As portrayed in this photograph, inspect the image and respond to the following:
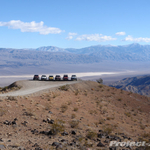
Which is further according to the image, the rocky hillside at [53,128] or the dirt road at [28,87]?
the dirt road at [28,87]

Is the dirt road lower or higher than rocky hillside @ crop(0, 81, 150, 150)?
higher

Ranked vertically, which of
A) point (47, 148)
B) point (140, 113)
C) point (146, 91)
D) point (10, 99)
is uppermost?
point (10, 99)

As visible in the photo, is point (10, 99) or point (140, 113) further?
point (140, 113)

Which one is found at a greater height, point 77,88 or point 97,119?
point 77,88

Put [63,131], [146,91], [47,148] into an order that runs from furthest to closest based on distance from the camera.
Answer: [146,91]
[63,131]
[47,148]

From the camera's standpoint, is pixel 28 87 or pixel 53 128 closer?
pixel 53 128

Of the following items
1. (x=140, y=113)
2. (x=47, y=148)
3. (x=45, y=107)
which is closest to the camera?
(x=47, y=148)

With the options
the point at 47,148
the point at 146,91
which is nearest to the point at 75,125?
the point at 47,148

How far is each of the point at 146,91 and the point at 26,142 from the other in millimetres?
175772

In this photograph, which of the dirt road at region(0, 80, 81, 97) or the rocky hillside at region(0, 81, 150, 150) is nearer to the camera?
the rocky hillside at region(0, 81, 150, 150)

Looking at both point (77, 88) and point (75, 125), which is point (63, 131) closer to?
point (75, 125)

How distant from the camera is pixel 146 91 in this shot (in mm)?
173250

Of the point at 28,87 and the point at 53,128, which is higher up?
the point at 28,87

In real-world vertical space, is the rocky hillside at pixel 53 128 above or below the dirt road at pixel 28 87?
below
